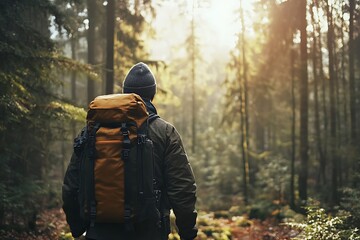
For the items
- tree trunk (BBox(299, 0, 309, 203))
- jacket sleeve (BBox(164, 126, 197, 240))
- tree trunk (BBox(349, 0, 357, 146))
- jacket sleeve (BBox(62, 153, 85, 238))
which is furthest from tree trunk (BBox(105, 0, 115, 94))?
jacket sleeve (BBox(164, 126, 197, 240))

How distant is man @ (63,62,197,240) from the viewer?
323 centimetres

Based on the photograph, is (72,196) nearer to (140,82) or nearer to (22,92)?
(140,82)

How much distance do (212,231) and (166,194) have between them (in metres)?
9.10

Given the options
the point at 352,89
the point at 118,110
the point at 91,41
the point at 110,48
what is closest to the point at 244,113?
the point at 352,89

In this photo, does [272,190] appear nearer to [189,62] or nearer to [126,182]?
[189,62]

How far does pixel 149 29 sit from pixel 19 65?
1005 cm

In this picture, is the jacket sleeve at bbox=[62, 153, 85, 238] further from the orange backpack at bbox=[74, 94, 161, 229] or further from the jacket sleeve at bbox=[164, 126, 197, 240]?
the jacket sleeve at bbox=[164, 126, 197, 240]

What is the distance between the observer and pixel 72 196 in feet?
11.3

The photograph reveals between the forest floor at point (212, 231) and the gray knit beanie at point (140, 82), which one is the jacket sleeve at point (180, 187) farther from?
the forest floor at point (212, 231)

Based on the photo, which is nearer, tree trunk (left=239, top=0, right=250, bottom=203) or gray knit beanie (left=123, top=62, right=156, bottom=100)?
gray knit beanie (left=123, top=62, right=156, bottom=100)

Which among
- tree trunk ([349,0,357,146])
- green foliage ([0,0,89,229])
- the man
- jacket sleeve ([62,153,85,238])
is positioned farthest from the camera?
tree trunk ([349,0,357,146])

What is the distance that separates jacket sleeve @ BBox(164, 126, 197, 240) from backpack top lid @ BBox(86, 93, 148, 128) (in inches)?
13.9

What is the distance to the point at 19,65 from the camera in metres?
8.12

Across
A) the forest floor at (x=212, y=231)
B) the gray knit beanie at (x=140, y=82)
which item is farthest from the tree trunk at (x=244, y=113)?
the gray knit beanie at (x=140, y=82)
